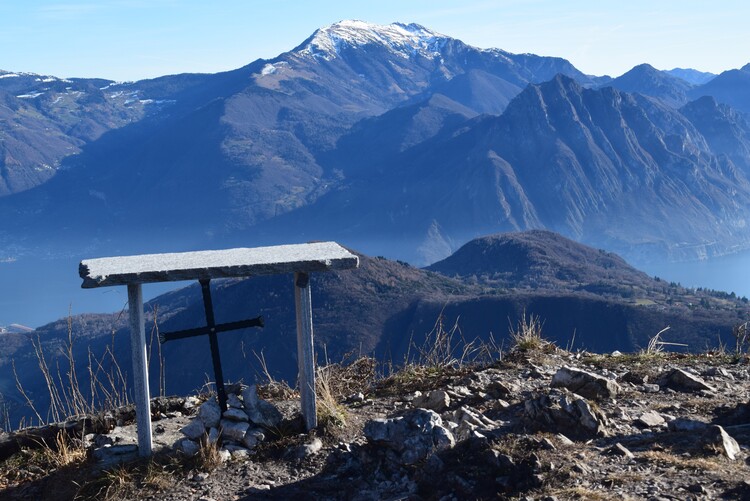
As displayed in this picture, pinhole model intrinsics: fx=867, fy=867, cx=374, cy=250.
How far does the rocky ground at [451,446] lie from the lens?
670 centimetres

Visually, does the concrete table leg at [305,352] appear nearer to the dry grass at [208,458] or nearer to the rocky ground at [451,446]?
the rocky ground at [451,446]

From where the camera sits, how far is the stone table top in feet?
26.8

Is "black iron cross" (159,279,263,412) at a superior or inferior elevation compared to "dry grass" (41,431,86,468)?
superior

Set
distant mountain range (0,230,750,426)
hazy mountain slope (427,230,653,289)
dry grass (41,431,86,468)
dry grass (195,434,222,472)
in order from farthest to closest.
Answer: hazy mountain slope (427,230,653,289) → distant mountain range (0,230,750,426) → dry grass (41,431,86,468) → dry grass (195,434,222,472)

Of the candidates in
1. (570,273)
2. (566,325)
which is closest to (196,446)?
(566,325)

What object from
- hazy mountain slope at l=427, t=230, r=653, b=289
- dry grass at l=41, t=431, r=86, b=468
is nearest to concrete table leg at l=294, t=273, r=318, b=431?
dry grass at l=41, t=431, r=86, b=468

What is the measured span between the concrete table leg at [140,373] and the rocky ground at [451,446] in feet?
0.71

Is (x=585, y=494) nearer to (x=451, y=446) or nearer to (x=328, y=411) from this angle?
(x=451, y=446)

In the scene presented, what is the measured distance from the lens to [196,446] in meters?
8.33

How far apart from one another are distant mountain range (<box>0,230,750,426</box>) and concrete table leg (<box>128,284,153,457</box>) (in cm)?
6769

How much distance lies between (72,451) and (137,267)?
1.92 meters

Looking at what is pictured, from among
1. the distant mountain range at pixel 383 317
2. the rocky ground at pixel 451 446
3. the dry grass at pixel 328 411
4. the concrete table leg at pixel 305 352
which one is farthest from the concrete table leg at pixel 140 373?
the distant mountain range at pixel 383 317

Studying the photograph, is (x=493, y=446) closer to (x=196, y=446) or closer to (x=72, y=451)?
(x=196, y=446)

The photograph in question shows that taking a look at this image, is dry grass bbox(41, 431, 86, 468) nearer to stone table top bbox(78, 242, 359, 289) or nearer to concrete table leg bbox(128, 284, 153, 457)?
concrete table leg bbox(128, 284, 153, 457)
